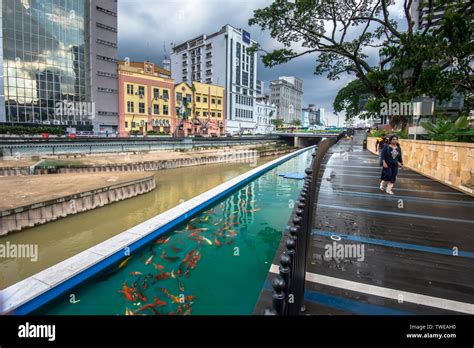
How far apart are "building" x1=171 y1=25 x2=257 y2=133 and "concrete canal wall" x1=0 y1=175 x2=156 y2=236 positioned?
68.2 m

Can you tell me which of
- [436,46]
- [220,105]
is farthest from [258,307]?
[220,105]

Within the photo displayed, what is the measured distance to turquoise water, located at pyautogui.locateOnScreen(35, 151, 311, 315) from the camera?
15.0ft

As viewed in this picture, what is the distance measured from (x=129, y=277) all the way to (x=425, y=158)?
12.3 metres

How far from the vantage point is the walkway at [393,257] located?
3.02 meters

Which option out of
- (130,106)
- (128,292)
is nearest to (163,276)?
(128,292)

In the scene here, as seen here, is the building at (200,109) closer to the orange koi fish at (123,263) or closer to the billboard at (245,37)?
the billboard at (245,37)

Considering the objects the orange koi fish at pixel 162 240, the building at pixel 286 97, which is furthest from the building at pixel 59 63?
the building at pixel 286 97

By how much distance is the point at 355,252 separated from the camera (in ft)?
13.8

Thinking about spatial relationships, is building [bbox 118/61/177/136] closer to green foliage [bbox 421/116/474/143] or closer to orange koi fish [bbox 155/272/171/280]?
orange koi fish [bbox 155/272/171/280]

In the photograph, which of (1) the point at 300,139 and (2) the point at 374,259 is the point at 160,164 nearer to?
(2) the point at 374,259

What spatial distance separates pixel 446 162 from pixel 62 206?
47.4 ft

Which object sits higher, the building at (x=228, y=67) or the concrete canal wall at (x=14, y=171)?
the building at (x=228, y=67)

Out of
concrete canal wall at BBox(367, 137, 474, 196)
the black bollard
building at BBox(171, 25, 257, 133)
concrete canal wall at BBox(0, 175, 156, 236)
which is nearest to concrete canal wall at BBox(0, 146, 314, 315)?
the black bollard

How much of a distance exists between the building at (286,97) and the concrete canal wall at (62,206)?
134746 millimetres
